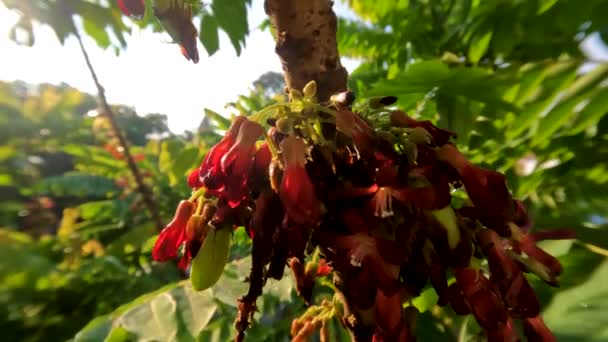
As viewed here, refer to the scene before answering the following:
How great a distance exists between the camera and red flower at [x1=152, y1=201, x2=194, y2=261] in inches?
28.1

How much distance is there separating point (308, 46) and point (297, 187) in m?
0.24

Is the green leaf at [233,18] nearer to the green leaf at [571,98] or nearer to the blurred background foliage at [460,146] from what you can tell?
the blurred background foliage at [460,146]

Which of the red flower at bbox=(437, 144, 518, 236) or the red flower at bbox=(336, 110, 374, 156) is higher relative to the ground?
the red flower at bbox=(336, 110, 374, 156)

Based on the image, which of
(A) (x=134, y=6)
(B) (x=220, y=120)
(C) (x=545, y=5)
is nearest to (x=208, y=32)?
(A) (x=134, y=6)

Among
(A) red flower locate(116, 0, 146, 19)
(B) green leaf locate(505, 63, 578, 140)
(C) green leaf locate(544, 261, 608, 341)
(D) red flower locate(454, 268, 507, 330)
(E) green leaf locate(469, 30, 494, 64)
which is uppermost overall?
(A) red flower locate(116, 0, 146, 19)

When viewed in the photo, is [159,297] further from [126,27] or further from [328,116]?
[126,27]

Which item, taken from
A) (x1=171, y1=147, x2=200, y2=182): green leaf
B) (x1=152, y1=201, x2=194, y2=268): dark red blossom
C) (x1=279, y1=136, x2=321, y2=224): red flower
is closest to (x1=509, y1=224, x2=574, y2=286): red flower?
(x1=279, y1=136, x2=321, y2=224): red flower

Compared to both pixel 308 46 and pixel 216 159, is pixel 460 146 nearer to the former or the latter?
pixel 308 46

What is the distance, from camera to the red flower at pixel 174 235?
71cm

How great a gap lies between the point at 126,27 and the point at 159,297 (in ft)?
2.91

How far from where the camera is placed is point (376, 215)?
568mm

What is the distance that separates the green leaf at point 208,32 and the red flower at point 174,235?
0.43m

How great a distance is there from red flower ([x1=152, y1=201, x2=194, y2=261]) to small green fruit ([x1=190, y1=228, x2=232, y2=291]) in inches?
1.9

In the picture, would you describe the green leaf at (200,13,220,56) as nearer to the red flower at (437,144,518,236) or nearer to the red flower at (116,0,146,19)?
the red flower at (116,0,146,19)
